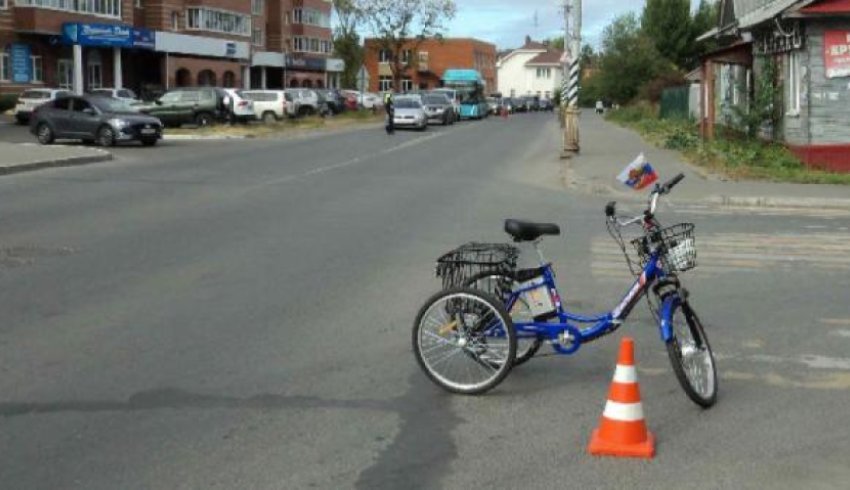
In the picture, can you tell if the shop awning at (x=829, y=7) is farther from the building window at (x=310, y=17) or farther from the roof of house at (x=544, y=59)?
the roof of house at (x=544, y=59)

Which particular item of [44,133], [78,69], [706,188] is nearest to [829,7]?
[706,188]

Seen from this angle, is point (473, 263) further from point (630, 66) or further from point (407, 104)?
point (630, 66)

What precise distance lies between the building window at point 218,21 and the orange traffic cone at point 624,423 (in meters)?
68.8

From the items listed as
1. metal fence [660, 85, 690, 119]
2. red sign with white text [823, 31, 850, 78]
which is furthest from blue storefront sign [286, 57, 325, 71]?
red sign with white text [823, 31, 850, 78]

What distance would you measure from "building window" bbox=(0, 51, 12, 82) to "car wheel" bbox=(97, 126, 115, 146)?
2386 cm

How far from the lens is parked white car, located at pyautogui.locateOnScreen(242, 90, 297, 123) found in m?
49.6

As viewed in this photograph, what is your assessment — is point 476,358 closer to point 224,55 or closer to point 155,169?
point 155,169

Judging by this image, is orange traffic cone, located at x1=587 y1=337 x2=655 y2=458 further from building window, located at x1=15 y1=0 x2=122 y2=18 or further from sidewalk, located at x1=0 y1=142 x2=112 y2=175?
building window, located at x1=15 y1=0 x2=122 y2=18

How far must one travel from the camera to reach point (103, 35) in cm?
5409

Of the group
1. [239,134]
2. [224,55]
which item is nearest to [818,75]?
[239,134]

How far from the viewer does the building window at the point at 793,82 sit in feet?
75.7

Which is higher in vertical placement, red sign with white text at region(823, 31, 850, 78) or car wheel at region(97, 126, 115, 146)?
red sign with white text at region(823, 31, 850, 78)

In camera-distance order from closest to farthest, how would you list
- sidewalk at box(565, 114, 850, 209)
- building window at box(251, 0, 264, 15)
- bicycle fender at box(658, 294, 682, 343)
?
bicycle fender at box(658, 294, 682, 343), sidewalk at box(565, 114, 850, 209), building window at box(251, 0, 264, 15)

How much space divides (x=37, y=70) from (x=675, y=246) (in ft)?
173
